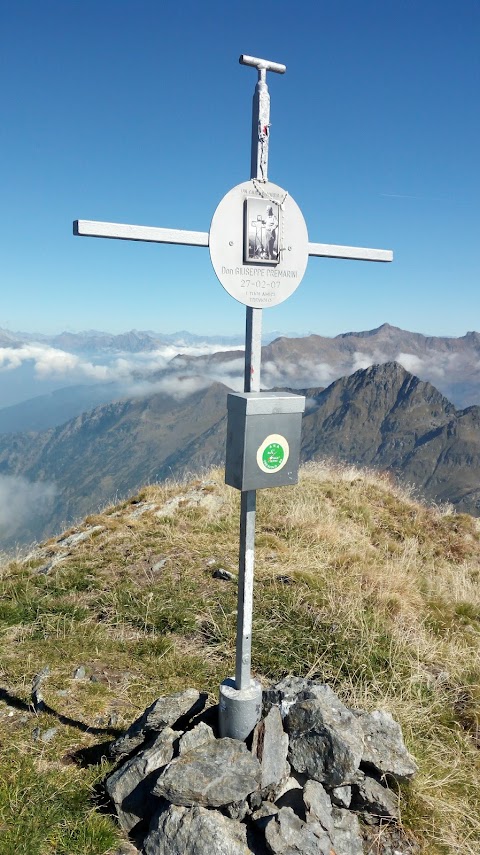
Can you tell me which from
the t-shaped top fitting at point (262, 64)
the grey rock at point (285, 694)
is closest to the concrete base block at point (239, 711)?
the grey rock at point (285, 694)

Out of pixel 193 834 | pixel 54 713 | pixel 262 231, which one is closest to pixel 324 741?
pixel 193 834

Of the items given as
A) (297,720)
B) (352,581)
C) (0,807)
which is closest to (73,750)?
(0,807)

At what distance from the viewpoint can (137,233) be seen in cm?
327

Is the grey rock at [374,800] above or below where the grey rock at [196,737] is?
below

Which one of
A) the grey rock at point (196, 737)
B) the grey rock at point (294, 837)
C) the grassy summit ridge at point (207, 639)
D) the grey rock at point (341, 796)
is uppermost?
the grey rock at point (196, 737)

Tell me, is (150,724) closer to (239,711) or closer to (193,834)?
(239,711)

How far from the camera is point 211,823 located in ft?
10.5

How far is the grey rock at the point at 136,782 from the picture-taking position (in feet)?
11.3

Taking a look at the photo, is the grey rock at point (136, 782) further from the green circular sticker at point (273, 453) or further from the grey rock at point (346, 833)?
the green circular sticker at point (273, 453)

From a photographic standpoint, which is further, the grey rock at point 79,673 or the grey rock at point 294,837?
the grey rock at point 79,673

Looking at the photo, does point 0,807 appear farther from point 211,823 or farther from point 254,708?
point 254,708

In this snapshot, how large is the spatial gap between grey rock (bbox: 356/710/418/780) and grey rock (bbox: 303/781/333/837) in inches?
18.2

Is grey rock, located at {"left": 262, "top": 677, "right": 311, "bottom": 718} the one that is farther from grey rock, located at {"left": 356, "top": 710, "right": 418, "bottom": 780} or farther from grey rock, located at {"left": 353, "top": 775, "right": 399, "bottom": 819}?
grey rock, located at {"left": 353, "top": 775, "right": 399, "bottom": 819}

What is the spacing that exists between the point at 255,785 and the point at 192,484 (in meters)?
9.33
